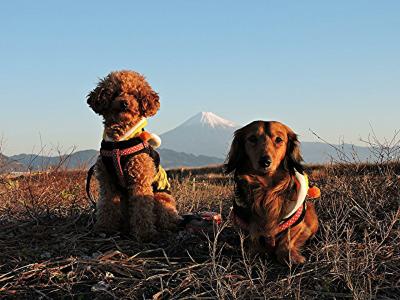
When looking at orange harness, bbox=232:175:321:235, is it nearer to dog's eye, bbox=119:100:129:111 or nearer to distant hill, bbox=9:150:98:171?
dog's eye, bbox=119:100:129:111

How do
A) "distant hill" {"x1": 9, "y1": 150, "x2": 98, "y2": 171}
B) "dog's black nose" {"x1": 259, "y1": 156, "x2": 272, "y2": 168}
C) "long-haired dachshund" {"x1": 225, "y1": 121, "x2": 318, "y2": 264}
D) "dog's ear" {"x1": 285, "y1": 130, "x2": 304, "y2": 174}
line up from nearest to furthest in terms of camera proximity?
"dog's black nose" {"x1": 259, "y1": 156, "x2": 272, "y2": 168}, "long-haired dachshund" {"x1": 225, "y1": 121, "x2": 318, "y2": 264}, "dog's ear" {"x1": 285, "y1": 130, "x2": 304, "y2": 174}, "distant hill" {"x1": 9, "y1": 150, "x2": 98, "y2": 171}

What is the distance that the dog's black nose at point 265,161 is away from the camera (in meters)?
3.88

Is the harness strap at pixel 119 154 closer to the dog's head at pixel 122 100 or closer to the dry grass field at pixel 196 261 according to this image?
the dog's head at pixel 122 100

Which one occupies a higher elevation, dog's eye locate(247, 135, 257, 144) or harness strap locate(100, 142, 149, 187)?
dog's eye locate(247, 135, 257, 144)

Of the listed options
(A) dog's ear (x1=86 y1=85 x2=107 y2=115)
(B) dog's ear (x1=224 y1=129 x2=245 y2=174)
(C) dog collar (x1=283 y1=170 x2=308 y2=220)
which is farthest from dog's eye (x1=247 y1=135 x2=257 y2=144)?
(A) dog's ear (x1=86 y1=85 x2=107 y2=115)

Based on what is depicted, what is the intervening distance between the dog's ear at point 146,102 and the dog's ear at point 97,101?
33 centimetres

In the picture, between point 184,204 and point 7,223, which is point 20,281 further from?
point 184,204

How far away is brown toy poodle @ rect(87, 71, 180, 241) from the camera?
464 centimetres

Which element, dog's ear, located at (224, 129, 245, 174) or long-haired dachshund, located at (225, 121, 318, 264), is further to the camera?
dog's ear, located at (224, 129, 245, 174)

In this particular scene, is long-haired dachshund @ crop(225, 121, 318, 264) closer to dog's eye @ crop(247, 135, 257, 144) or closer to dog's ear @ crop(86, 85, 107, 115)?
dog's eye @ crop(247, 135, 257, 144)

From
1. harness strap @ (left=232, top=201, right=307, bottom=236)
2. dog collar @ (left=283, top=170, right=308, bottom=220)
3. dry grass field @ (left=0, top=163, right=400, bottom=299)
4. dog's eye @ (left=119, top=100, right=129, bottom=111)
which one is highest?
dog's eye @ (left=119, top=100, right=129, bottom=111)

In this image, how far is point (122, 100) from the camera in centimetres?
466

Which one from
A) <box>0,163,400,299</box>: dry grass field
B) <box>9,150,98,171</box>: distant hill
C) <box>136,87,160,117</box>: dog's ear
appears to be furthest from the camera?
<box>9,150,98,171</box>: distant hill

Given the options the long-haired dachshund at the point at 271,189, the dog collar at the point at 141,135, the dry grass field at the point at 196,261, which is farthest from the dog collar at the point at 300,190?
the dog collar at the point at 141,135
